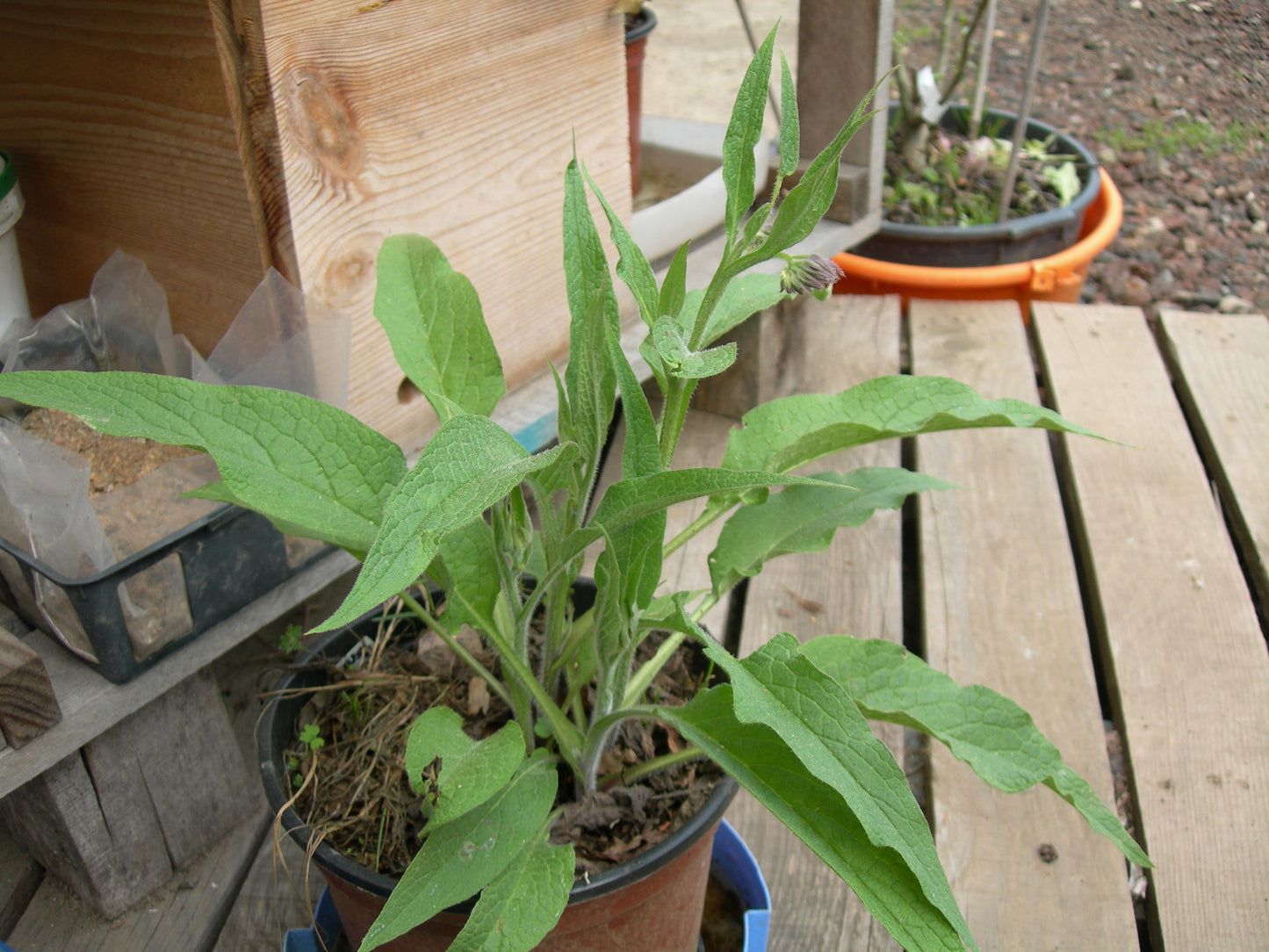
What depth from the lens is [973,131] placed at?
2.40 meters

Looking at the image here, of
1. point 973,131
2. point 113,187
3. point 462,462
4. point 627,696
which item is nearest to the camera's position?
point 462,462

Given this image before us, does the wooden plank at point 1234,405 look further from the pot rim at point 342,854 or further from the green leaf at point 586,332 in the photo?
the green leaf at point 586,332

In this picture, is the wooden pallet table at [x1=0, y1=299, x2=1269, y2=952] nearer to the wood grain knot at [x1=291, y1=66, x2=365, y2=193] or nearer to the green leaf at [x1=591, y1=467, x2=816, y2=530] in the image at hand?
the green leaf at [x1=591, y1=467, x2=816, y2=530]

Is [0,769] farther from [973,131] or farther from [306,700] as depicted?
[973,131]

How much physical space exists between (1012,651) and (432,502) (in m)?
0.99

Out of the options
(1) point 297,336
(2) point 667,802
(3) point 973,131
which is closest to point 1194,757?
(2) point 667,802

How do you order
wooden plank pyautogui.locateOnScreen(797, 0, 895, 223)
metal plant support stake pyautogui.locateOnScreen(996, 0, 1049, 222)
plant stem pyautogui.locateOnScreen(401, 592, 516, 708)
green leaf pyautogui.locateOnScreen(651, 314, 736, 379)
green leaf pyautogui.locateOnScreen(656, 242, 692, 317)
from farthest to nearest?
1. metal plant support stake pyautogui.locateOnScreen(996, 0, 1049, 222)
2. wooden plank pyautogui.locateOnScreen(797, 0, 895, 223)
3. plant stem pyautogui.locateOnScreen(401, 592, 516, 708)
4. green leaf pyautogui.locateOnScreen(656, 242, 692, 317)
5. green leaf pyautogui.locateOnScreen(651, 314, 736, 379)

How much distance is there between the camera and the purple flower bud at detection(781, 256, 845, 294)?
64 centimetres

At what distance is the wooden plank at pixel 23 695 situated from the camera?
33.3 inches

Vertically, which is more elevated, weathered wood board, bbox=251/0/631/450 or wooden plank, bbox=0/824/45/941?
weathered wood board, bbox=251/0/631/450

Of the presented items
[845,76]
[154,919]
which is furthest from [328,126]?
[845,76]

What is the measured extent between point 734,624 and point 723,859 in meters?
0.37

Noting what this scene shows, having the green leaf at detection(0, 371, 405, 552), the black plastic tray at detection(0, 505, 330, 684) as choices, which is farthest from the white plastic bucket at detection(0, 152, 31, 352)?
the green leaf at detection(0, 371, 405, 552)

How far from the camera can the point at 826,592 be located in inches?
53.9
